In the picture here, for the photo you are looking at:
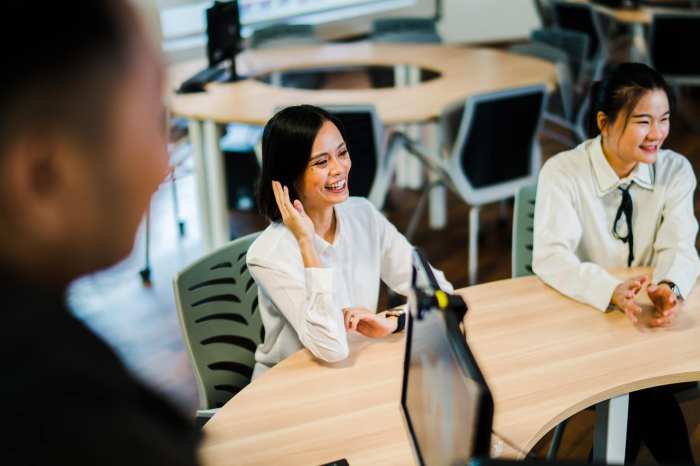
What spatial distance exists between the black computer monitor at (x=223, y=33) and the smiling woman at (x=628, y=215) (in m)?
2.56

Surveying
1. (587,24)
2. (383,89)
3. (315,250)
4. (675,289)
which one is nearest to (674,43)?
(587,24)

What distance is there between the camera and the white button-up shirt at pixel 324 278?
5.93 ft

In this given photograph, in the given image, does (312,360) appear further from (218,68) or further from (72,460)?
(218,68)

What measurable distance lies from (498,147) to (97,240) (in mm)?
3289

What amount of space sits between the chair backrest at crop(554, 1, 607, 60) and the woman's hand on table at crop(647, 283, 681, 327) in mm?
4387

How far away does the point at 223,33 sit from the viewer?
14.6 feet

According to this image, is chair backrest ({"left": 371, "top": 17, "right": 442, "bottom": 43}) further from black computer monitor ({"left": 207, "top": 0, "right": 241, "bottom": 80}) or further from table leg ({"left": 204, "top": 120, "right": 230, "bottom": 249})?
table leg ({"left": 204, "top": 120, "right": 230, "bottom": 249})

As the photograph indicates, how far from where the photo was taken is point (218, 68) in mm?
4629

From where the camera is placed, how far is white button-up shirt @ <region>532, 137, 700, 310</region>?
7.13 ft

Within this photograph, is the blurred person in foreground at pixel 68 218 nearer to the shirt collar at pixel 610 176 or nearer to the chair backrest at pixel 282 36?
the shirt collar at pixel 610 176

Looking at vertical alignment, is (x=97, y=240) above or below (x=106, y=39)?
below

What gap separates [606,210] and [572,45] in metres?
3.12

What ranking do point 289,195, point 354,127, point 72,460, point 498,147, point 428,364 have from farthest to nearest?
1. point 498,147
2. point 354,127
3. point 289,195
4. point 428,364
5. point 72,460

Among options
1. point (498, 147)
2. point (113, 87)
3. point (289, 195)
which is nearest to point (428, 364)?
point (113, 87)
